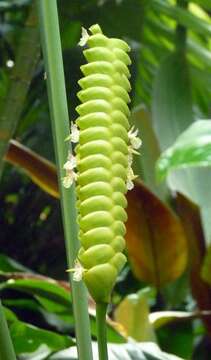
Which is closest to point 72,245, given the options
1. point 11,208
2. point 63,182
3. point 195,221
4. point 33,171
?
point 63,182

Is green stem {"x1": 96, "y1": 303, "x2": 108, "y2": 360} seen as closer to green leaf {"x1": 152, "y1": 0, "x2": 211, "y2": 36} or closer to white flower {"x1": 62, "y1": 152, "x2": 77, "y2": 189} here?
white flower {"x1": 62, "y1": 152, "x2": 77, "y2": 189}

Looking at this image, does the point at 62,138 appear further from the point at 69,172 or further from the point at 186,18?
the point at 186,18

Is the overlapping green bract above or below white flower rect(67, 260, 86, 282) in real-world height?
above

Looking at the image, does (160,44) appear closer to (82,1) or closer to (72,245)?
(82,1)

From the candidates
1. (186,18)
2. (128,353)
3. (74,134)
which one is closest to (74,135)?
(74,134)

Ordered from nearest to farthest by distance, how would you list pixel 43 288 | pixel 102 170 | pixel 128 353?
pixel 102 170 → pixel 128 353 → pixel 43 288

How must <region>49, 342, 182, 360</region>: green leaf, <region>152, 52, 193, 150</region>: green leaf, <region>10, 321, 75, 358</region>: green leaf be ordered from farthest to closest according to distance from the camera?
1. <region>152, 52, 193, 150</region>: green leaf
2. <region>10, 321, 75, 358</region>: green leaf
3. <region>49, 342, 182, 360</region>: green leaf

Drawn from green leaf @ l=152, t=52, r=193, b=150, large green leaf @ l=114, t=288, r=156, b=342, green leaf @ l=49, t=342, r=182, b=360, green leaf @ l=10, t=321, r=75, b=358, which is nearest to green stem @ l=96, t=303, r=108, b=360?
green leaf @ l=49, t=342, r=182, b=360
